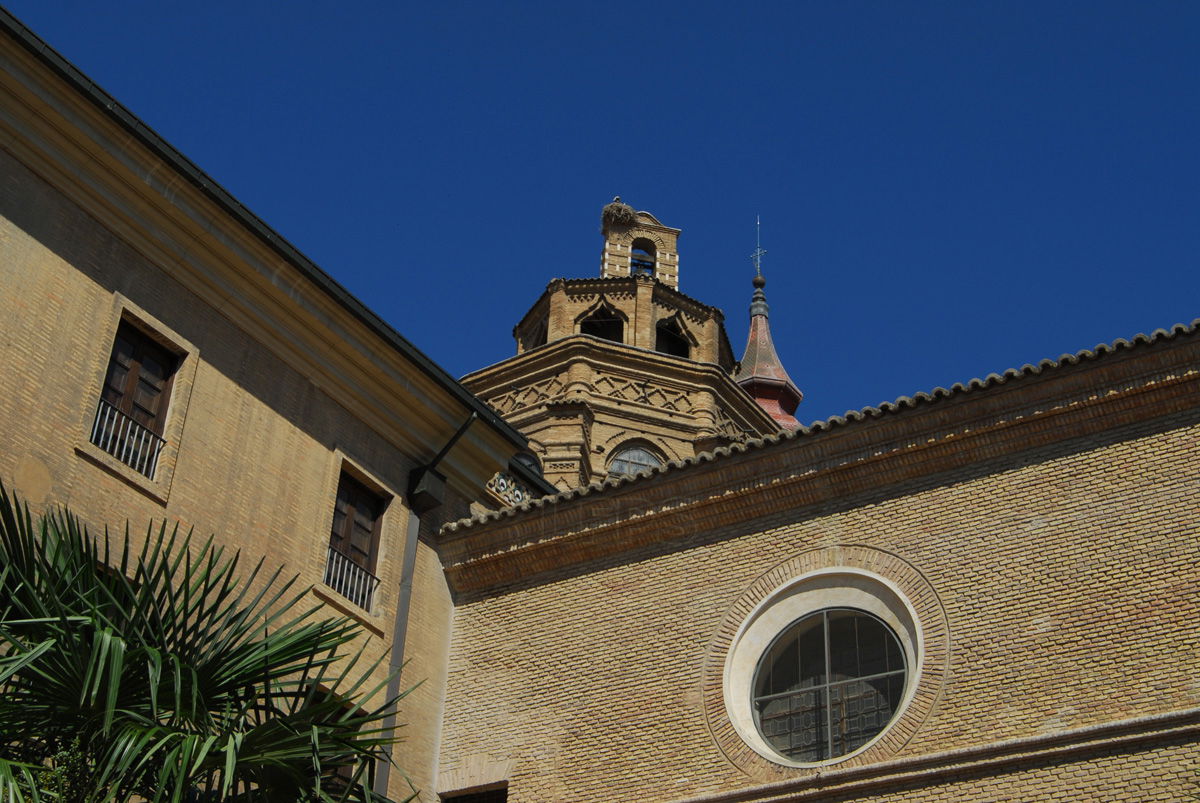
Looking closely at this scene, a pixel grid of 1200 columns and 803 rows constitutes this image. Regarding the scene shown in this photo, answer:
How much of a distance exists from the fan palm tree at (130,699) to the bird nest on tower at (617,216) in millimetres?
26300

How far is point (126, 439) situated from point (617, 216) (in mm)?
23710

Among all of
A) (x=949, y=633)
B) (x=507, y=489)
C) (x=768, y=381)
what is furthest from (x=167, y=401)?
(x=768, y=381)

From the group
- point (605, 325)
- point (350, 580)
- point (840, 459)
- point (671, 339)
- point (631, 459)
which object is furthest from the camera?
point (671, 339)

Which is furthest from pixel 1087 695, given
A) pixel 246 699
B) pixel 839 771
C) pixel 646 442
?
pixel 646 442

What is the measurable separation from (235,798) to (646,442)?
22.4 metres

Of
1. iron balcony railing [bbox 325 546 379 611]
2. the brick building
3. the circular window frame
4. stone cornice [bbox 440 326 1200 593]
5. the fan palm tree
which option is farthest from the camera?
iron balcony railing [bbox 325 546 379 611]

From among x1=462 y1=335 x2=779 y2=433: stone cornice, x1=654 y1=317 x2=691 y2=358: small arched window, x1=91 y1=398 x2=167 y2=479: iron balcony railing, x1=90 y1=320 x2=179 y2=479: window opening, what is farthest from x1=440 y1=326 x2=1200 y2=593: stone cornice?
x1=654 y1=317 x2=691 y2=358: small arched window

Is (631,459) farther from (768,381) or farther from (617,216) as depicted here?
(768,381)

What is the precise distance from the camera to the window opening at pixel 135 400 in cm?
1337

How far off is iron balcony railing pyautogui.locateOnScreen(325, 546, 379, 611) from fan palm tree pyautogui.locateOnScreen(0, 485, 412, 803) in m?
4.56

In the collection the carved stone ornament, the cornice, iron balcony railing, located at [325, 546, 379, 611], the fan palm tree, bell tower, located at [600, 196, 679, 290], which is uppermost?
bell tower, located at [600, 196, 679, 290]

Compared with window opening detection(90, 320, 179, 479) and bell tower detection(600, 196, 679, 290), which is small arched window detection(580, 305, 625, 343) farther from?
window opening detection(90, 320, 179, 479)

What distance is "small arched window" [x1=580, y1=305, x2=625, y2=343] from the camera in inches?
1328

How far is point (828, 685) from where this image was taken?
13688mm
